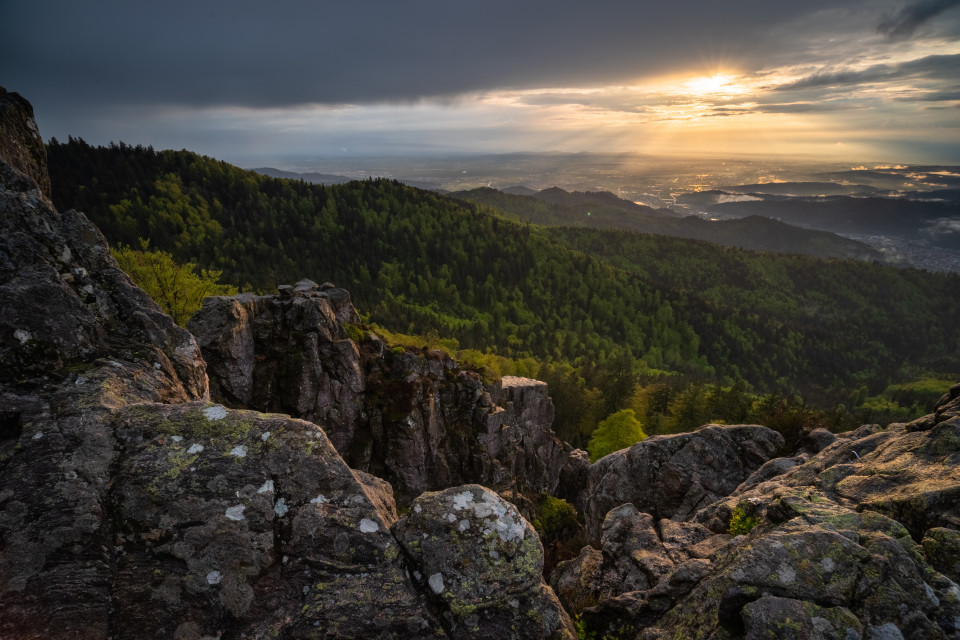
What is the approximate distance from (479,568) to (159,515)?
6.27 meters

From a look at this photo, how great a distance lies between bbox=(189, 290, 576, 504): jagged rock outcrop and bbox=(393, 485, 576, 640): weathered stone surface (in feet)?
71.4

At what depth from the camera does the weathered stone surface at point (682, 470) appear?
2444cm

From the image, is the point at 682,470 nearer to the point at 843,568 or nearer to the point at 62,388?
the point at 843,568

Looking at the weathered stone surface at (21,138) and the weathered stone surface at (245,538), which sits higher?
the weathered stone surface at (21,138)

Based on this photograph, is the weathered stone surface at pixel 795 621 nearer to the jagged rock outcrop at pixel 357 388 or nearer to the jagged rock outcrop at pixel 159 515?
the jagged rock outcrop at pixel 159 515

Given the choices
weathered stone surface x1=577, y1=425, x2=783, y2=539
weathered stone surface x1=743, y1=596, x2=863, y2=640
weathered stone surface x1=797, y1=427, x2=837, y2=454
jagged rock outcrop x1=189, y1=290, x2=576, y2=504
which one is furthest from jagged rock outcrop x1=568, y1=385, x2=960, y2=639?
jagged rock outcrop x1=189, y1=290, x2=576, y2=504

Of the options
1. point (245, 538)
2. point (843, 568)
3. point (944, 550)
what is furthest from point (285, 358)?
point (944, 550)

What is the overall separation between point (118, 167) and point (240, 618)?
223980 mm

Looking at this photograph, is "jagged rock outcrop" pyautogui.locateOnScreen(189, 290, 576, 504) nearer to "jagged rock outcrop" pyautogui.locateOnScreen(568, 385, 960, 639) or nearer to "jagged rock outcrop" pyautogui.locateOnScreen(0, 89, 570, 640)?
"jagged rock outcrop" pyautogui.locateOnScreen(0, 89, 570, 640)

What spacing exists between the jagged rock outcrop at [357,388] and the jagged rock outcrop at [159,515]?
56.8ft

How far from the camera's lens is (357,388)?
3303cm

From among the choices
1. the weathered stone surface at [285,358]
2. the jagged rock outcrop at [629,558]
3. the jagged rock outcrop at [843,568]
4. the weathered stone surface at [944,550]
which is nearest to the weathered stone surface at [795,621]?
the jagged rock outcrop at [843,568]

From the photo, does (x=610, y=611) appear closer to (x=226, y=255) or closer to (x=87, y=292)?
(x=87, y=292)

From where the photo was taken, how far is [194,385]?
40.4 ft
